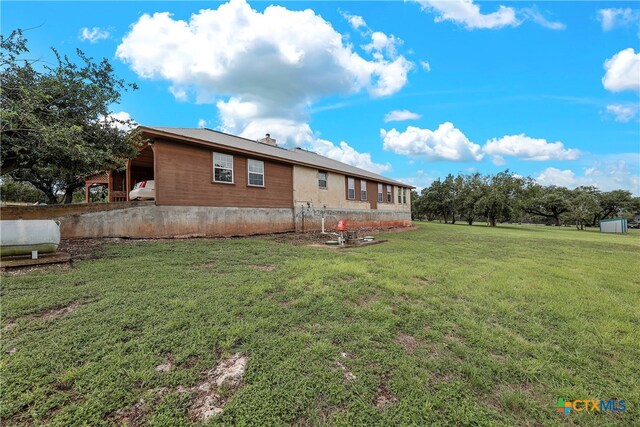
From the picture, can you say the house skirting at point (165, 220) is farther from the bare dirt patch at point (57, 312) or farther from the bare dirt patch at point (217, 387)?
the bare dirt patch at point (217, 387)

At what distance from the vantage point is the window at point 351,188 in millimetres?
19031

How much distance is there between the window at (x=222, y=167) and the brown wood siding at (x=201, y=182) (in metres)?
0.16

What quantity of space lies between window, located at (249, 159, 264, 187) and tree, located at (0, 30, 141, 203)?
5036 millimetres

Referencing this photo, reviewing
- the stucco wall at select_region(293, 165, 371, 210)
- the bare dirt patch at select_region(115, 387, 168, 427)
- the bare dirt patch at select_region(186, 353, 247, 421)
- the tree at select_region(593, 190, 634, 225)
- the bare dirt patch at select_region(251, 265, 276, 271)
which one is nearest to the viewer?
the bare dirt patch at select_region(115, 387, 168, 427)

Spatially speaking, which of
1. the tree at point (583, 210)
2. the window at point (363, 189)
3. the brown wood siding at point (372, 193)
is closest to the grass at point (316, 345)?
the window at point (363, 189)

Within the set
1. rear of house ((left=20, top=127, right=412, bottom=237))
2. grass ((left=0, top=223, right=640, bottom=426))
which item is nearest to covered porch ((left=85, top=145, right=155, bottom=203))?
rear of house ((left=20, top=127, right=412, bottom=237))

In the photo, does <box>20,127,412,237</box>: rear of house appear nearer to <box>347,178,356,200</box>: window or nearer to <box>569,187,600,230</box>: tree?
<box>347,178,356,200</box>: window

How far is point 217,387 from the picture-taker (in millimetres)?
2469

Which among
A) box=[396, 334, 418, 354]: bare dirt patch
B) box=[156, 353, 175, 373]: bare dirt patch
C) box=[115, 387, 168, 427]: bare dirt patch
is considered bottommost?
box=[396, 334, 418, 354]: bare dirt patch

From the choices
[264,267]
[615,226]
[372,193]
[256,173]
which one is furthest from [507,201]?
[264,267]

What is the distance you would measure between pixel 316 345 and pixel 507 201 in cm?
3771

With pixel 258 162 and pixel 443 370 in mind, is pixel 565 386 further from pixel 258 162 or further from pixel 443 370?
pixel 258 162

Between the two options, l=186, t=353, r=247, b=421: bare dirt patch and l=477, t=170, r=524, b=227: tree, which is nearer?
l=186, t=353, r=247, b=421: bare dirt patch

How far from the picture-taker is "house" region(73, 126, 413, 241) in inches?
388
